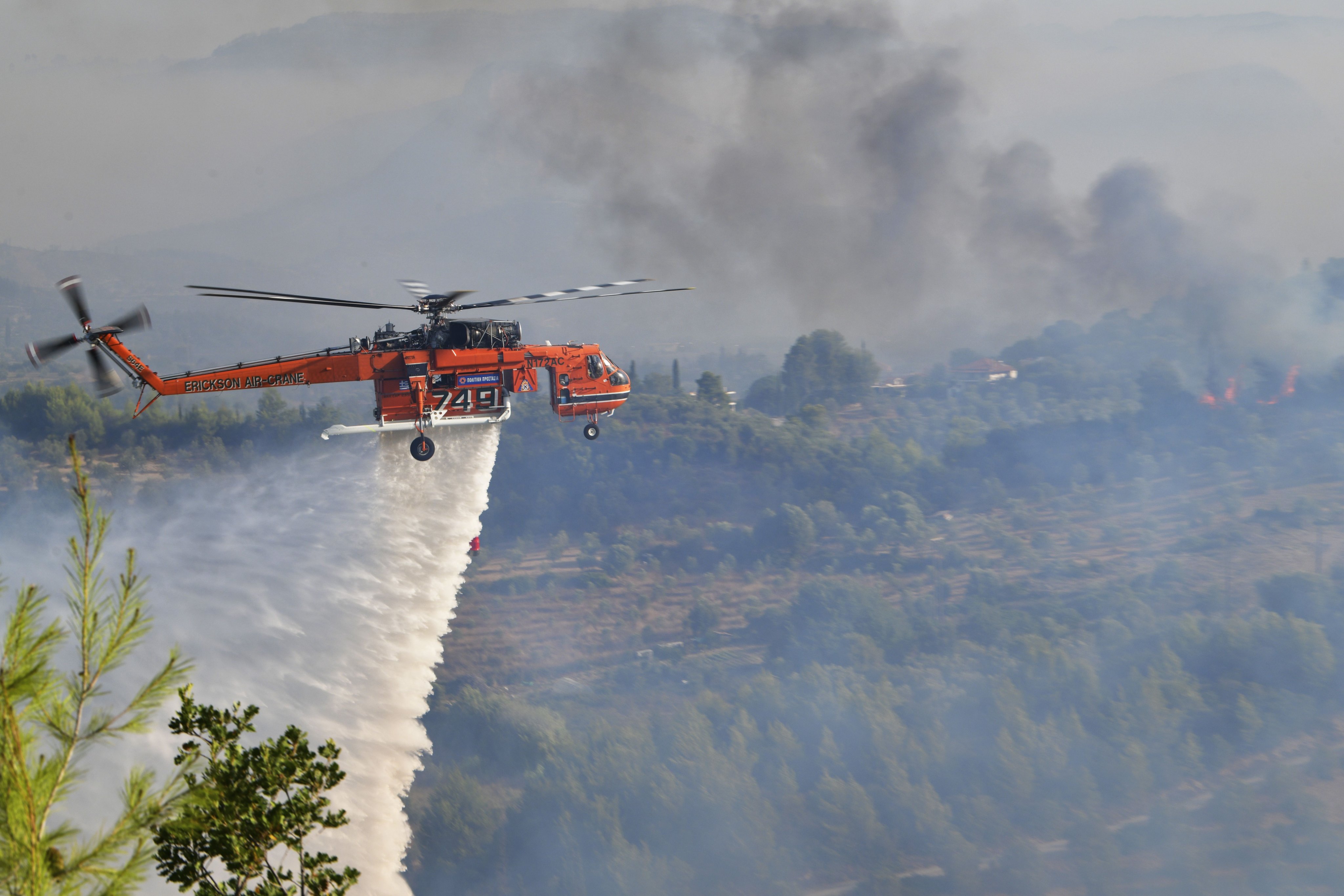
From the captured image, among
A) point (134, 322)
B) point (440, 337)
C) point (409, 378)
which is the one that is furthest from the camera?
point (440, 337)

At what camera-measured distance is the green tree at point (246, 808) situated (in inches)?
515

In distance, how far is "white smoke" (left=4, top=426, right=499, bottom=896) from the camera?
31.2m

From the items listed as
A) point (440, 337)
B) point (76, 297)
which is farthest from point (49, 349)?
point (440, 337)

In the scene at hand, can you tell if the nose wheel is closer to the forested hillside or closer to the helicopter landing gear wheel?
the helicopter landing gear wheel

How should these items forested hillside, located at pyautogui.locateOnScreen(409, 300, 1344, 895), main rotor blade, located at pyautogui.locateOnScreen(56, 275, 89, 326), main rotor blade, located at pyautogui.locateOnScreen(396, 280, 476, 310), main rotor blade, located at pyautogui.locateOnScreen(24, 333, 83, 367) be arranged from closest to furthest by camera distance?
main rotor blade, located at pyautogui.locateOnScreen(56, 275, 89, 326) → main rotor blade, located at pyautogui.locateOnScreen(24, 333, 83, 367) → main rotor blade, located at pyautogui.locateOnScreen(396, 280, 476, 310) → forested hillside, located at pyautogui.locateOnScreen(409, 300, 1344, 895)

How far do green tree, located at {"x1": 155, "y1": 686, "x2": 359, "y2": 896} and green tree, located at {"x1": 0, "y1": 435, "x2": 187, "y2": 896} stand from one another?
2.50 meters

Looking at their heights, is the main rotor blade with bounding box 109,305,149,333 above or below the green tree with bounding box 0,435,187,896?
above

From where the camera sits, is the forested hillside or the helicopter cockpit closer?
the helicopter cockpit

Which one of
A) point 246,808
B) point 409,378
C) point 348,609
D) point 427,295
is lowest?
point 348,609

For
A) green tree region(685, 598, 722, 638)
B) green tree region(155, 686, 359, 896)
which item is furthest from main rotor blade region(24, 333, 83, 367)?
green tree region(685, 598, 722, 638)

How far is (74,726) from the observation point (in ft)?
31.3

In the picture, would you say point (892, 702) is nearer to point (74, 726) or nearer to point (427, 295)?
point (427, 295)

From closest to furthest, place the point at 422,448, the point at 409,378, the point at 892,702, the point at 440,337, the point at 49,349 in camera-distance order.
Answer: the point at 49,349, the point at 409,378, the point at 440,337, the point at 422,448, the point at 892,702

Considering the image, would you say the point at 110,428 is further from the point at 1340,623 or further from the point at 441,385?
the point at 1340,623
